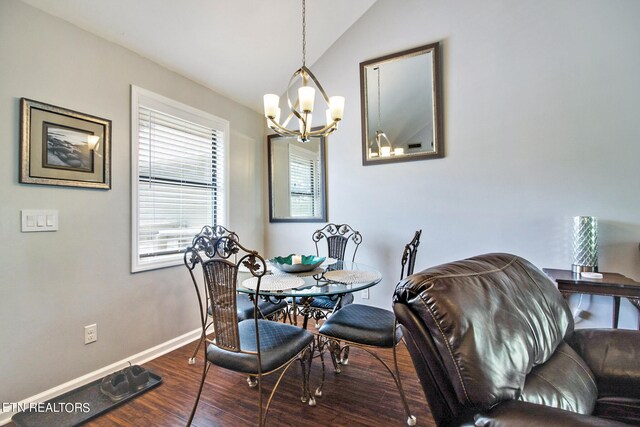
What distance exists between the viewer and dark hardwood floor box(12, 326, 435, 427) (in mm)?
1722

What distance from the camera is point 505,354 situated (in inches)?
36.0

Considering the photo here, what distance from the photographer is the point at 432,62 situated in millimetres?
2793

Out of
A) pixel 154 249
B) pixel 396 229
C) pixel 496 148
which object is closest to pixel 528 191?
pixel 496 148

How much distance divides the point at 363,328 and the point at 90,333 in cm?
196

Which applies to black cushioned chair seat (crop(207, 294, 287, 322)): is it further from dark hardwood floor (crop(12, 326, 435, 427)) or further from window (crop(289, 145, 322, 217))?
window (crop(289, 145, 322, 217))

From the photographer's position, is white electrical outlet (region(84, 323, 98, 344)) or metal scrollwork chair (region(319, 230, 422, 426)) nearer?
metal scrollwork chair (region(319, 230, 422, 426))

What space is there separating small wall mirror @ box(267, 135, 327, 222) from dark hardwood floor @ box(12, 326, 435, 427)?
1737mm

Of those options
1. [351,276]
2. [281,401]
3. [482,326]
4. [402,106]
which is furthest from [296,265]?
[402,106]

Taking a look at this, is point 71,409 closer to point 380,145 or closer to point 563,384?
point 563,384

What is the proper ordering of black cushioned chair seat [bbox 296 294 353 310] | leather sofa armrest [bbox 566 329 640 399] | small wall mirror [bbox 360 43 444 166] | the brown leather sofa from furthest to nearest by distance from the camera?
small wall mirror [bbox 360 43 444 166], black cushioned chair seat [bbox 296 294 353 310], leather sofa armrest [bbox 566 329 640 399], the brown leather sofa

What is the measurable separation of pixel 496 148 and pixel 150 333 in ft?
11.2

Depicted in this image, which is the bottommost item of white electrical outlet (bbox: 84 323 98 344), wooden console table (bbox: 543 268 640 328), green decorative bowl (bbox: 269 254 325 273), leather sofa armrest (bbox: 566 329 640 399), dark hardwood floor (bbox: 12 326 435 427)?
dark hardwood floor (bbox: 12 326 435 427)

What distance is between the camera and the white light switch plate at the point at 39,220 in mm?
1806

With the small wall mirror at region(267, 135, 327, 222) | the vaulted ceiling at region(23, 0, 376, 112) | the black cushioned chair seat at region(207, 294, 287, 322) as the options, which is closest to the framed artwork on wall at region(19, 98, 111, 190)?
the vaulted ceiling at region(23, 0, 376, 112)
